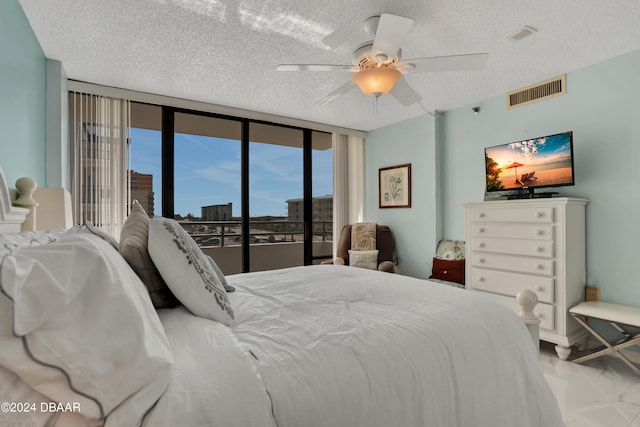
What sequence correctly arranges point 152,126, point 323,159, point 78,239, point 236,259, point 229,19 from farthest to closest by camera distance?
point 236,259 < point 323,159 < point 152,126 < point 229,19 < point 78,239

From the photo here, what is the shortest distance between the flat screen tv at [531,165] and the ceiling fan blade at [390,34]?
5.81 ft

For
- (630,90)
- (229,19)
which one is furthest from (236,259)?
(630,90)

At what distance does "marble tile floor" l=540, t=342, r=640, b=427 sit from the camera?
187cm

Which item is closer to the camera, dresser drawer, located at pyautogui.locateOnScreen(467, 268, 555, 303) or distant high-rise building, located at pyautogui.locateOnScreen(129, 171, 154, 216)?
dresser drawer, located at pyautogui.locateOnScreen(467, 268, 555, 303)

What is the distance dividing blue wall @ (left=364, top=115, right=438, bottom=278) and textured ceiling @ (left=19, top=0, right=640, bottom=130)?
0.94 metres

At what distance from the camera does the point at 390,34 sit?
198cm

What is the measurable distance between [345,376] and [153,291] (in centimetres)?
78

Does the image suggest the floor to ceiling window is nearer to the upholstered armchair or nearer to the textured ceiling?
the upholstered armchair

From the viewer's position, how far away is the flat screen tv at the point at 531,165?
9.20ft

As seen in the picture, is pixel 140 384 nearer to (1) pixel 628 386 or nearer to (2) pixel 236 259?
(1) pixel 628 386

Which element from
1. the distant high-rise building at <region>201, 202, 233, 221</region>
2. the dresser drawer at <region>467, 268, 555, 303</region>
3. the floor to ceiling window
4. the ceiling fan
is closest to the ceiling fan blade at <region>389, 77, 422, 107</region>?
the ceiling fan

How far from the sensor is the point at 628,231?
2664 mm

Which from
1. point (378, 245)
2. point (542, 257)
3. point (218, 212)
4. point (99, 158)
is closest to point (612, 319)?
point (542, 257)

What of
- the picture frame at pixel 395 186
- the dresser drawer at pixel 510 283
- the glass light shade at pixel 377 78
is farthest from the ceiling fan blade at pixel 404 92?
the picture frame at pixel 395 186
